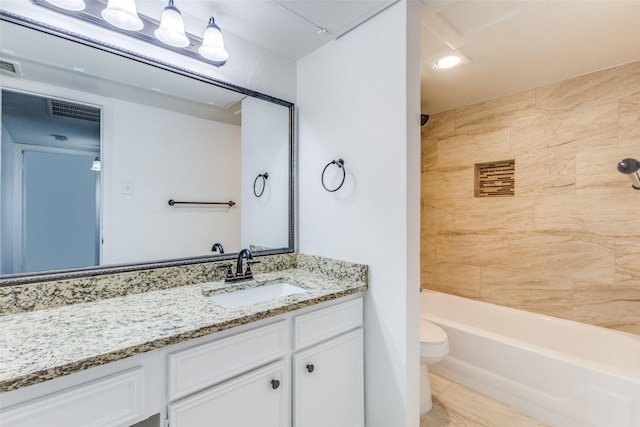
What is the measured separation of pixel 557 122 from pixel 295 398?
2623 millimetres

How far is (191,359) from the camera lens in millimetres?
951

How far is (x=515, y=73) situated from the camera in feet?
6.86

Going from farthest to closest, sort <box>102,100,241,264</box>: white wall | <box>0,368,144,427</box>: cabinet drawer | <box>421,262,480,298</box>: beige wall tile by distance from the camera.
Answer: <box>421,262,480,298</box>: beige wall tile < <box>102,100,241,264</box>: white wall < <box>0,368,144,427</box>: cabinet drawer

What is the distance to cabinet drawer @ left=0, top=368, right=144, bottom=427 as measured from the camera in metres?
0.70

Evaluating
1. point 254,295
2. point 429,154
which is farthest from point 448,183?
point 254,295

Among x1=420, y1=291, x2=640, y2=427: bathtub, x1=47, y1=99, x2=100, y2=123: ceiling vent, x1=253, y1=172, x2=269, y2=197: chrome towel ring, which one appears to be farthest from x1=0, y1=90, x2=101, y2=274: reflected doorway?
x1=420, y1=291, x2=640, y2=427: bathtub

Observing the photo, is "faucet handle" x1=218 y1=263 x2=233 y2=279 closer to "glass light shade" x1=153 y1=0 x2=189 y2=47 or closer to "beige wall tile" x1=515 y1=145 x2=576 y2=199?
"glass light shade" x1=153 y1=0 x2=189 y2=47

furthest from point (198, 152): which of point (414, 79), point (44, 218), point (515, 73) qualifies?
point (515, 73)

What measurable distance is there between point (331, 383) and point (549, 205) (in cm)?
214

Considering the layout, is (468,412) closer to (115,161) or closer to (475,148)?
(475,148)

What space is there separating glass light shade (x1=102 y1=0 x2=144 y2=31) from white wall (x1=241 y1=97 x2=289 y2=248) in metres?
0.63

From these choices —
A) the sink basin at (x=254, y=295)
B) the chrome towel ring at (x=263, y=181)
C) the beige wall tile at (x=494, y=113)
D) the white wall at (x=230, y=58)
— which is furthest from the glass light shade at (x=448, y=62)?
the sink basin at (x=254, y=295)

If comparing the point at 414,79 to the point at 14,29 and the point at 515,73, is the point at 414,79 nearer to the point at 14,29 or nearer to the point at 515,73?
the point at 515,73

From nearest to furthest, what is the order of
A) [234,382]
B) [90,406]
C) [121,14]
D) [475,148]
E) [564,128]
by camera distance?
1. [90,406]
2. [234,382]
3. [121,14]
4. [564,128]
5. [475,148]
